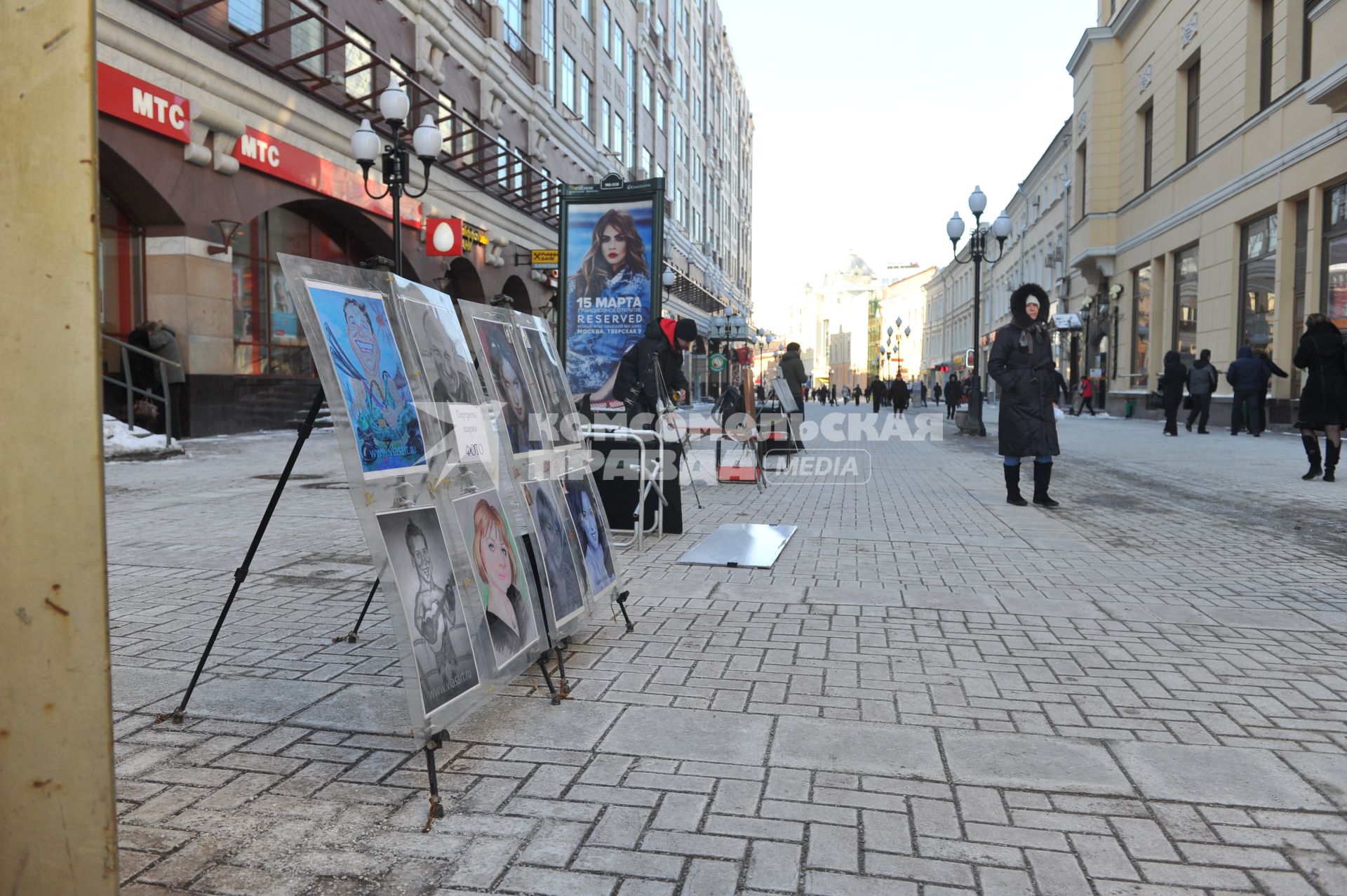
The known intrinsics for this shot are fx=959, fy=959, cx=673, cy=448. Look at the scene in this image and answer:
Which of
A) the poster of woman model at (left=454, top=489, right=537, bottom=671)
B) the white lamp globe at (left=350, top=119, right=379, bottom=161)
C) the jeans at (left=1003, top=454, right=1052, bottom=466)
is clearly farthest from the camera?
the white lamp globe at (left=350, top=119, right=379, bottom=161)

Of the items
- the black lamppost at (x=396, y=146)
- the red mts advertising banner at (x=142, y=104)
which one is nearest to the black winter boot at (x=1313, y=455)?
the black lamppost at (x=396, y=146)

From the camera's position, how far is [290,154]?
1753 cm

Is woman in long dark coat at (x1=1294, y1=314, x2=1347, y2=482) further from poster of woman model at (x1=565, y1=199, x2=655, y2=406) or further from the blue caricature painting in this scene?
the blue caricature painting

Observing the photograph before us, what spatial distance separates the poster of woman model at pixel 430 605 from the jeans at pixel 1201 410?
69.3 feet

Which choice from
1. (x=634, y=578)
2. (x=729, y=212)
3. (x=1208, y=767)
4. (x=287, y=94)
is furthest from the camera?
(x=729, y=212)

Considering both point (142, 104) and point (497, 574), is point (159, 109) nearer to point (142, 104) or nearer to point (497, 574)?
point (142, 104)

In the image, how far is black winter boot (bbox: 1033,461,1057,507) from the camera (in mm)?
9242

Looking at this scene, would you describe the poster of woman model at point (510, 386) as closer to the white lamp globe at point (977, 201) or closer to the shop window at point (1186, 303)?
the white lamp globe at point (977, 201)

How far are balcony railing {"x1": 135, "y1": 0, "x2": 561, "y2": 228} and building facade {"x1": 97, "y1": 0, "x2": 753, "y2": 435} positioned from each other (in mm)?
51

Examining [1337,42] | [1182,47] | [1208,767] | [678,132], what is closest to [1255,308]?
[1337,42]

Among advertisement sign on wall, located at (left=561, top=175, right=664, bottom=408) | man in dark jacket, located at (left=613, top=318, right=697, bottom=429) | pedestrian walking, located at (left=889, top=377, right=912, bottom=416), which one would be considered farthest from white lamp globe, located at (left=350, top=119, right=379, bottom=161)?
pedestrian walking, located at (left=889, top=377, right=912, bottom=416)

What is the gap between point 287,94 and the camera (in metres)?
17.4

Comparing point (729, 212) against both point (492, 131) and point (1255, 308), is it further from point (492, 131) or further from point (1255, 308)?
point (1255, 308)

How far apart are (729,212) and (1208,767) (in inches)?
2925
